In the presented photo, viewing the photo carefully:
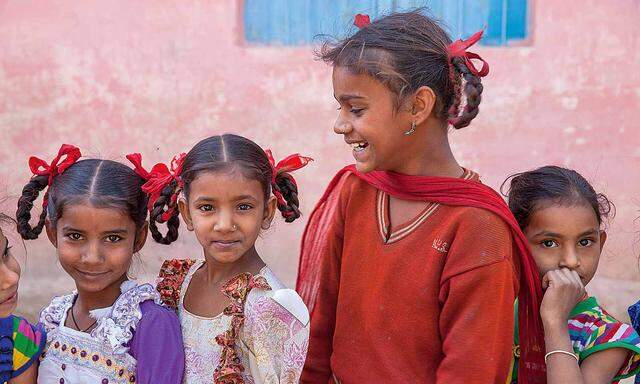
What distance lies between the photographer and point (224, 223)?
2.80 meters

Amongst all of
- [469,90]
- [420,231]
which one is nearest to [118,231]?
[420,231]

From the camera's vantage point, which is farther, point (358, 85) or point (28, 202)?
point (28, 202)

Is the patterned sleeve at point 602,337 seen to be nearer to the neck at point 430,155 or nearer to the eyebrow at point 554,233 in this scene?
the eyebrow at point 554,233

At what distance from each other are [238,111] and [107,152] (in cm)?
86

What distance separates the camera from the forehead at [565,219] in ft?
9.49

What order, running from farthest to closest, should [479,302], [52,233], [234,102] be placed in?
1. [234,102]
2. [52,233]
3. [479,302]

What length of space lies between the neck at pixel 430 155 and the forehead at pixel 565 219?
15.4 inches

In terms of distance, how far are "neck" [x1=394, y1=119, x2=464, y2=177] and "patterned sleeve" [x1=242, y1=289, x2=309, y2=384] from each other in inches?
20.8

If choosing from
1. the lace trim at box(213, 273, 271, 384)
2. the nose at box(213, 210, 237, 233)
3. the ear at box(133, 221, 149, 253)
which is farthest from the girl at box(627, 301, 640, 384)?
the ear at box(133, 221, 149, 253)

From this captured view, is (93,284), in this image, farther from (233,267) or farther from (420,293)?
(420,293)

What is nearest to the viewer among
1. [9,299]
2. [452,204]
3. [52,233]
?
[452,204]

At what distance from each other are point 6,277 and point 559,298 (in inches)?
63.4

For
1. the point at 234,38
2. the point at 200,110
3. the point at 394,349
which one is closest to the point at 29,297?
the point at 200,110

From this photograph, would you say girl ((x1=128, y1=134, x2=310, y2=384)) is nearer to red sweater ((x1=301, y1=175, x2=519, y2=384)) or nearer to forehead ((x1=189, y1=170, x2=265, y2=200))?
forehead ((x1=189, y1=170, x2=265, y2=200))
